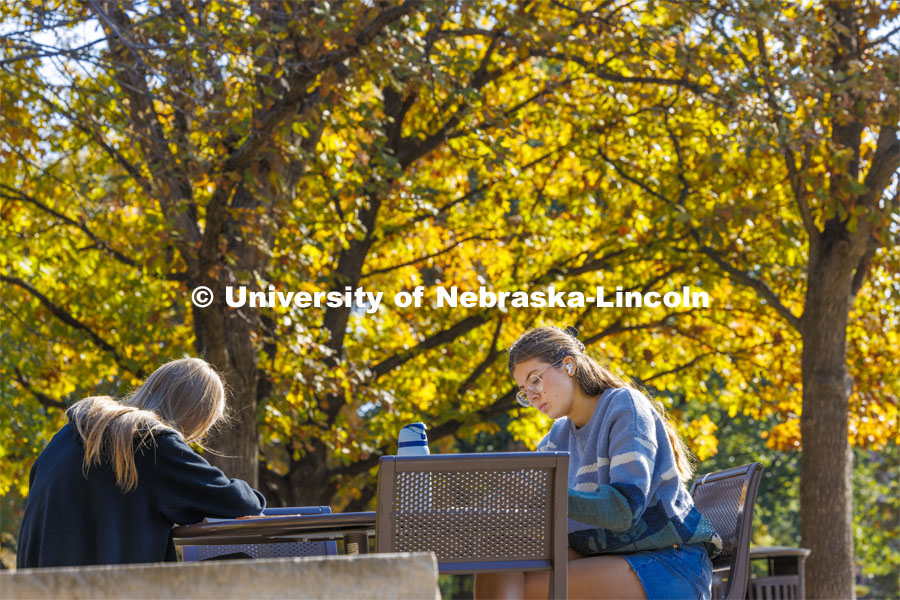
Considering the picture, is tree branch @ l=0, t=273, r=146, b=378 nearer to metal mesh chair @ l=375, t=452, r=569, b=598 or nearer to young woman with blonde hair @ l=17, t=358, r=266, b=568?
young woman with blonde hair @ l=17, t=358, r=266, b=568

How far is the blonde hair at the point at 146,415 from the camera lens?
3.19 meters

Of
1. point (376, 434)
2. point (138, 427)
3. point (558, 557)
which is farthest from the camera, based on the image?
point (376, 434)

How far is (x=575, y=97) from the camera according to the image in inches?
457

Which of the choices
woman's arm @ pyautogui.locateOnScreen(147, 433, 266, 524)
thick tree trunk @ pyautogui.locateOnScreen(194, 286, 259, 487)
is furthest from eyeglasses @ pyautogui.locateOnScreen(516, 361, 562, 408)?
thick tree trunk @ pyautogui.locateOnScreen(194, 286, 259, 487)

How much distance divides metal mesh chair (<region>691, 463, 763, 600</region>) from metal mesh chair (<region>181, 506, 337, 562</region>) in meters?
1.41

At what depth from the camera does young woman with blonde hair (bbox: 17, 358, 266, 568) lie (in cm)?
320

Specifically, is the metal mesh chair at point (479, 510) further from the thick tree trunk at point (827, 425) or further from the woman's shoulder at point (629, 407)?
the thick tree trunk at point (827, 425)

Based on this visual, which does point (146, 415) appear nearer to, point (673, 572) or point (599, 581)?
point (599, 581)

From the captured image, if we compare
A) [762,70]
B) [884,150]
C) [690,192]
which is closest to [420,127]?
[690,192]

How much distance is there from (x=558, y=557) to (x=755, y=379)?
10.7 metres

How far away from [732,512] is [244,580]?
99.1 inches

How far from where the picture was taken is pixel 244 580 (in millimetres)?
1743

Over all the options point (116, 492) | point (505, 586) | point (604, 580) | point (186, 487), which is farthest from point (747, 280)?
point (116, 492)

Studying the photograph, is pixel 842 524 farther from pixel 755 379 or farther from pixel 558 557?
pixel 558 557
